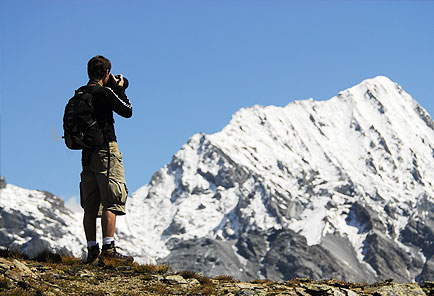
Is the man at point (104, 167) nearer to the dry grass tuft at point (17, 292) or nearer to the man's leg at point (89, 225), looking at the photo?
the man's leg at point (89, 225)

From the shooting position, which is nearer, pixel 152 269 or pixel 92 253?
pixel 92 253

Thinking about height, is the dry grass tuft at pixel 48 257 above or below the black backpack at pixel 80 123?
below

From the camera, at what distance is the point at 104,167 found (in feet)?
52.5

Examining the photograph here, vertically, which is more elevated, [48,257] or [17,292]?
[48,257]

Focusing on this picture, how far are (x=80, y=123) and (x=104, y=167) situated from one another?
1.27 m

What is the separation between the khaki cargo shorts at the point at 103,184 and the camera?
52.2 feet

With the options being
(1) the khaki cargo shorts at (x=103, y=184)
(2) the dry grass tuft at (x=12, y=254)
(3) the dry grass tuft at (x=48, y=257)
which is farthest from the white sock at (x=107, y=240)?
(2) the dry grass tuft at (x=12, y=254)

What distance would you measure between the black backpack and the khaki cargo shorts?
0.51 m

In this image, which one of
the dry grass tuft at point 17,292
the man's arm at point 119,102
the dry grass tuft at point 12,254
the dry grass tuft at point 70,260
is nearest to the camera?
the dry grass tuft at point 17,292

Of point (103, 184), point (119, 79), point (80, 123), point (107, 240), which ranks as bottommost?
point (107, 240)

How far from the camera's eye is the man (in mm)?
15883

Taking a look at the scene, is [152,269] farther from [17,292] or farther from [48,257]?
[17,292]

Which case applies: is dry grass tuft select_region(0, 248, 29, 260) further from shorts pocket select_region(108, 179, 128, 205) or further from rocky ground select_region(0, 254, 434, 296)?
shorts pocket select_region(108, 179, 128, 205)

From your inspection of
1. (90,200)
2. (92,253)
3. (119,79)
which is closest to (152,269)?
(92,253)
